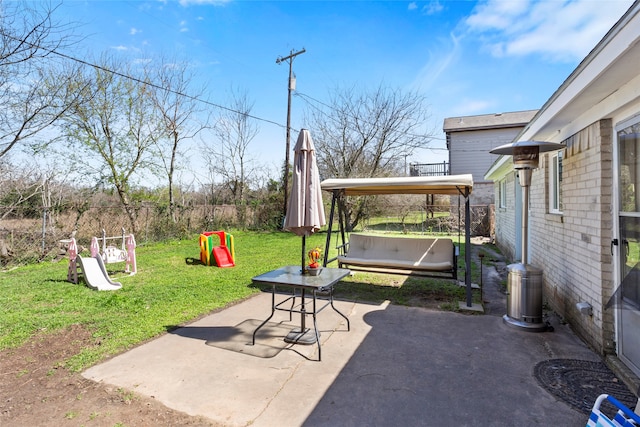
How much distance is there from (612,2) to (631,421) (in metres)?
4.17

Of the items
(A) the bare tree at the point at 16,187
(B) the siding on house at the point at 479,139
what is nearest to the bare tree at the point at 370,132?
(B) the siding on house at the point at 479,139

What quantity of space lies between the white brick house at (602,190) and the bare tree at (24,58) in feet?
27.9

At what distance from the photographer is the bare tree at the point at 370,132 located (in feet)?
49.9

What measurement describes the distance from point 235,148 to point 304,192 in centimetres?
1580

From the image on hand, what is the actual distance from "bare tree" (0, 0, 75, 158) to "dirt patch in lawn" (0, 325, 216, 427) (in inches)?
240

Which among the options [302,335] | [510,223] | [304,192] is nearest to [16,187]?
[304,192]

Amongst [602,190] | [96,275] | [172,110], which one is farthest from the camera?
[172,110]

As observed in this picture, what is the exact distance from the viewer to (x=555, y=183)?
4.75 m

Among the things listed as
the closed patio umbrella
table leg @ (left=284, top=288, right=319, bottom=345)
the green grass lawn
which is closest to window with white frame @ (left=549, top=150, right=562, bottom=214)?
the green grass lawn

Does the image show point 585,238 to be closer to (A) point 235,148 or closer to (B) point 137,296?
(B) point 137,296

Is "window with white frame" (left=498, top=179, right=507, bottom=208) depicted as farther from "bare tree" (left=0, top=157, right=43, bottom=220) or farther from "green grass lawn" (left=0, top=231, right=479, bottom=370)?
"bare tree" (left=0, top=157, right=43, bottom=220)

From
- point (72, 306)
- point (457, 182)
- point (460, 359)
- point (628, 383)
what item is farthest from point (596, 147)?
point (72, 306)

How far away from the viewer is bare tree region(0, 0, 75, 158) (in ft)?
19.9

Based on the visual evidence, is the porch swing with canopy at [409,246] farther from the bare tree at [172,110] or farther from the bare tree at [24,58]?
the bare tree at [172,110]
